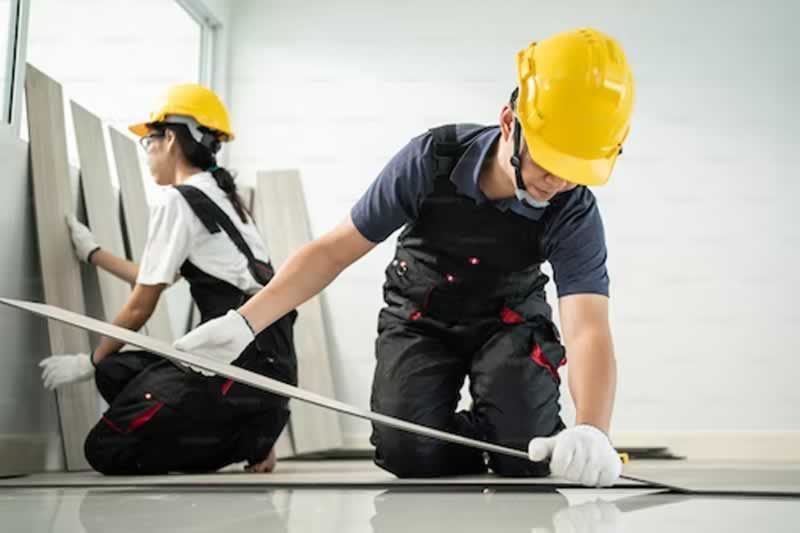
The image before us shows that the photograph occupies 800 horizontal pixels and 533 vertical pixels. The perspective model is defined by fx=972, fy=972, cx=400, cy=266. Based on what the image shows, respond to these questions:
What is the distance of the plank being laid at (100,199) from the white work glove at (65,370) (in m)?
0.40

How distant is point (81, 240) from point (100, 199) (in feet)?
1.15

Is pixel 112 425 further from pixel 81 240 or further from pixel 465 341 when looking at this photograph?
pixel 465 341

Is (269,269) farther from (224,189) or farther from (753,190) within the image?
(753,190)

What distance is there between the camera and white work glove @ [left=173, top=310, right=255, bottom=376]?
2.02 m

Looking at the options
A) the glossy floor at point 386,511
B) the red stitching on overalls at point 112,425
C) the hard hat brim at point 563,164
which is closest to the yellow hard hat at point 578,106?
the hard hat brim at point 563,164

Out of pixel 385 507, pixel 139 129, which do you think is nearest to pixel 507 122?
pixel 385 507

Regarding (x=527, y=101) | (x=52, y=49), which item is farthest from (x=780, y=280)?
(x=52, y=49)

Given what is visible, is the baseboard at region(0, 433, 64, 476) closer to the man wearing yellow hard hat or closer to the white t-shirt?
the white t-shirt

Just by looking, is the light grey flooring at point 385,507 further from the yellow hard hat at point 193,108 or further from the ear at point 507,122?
the yellow hard hat at point 193,108

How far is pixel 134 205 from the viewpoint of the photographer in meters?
3.93

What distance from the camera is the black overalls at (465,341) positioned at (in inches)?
95.8

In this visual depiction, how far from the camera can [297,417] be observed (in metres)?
4.56

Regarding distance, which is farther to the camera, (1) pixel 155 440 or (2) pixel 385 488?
(1) pixel 155 440

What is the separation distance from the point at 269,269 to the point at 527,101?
128cm
